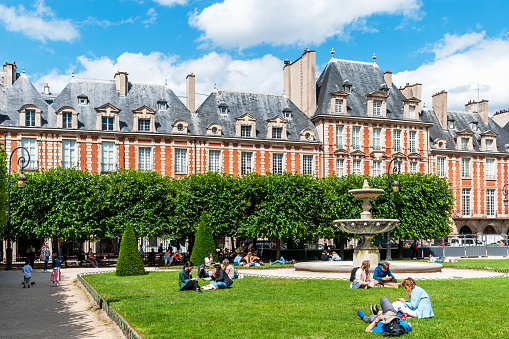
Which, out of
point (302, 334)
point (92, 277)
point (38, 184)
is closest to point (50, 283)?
point (92, 277)

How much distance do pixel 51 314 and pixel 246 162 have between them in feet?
96.0

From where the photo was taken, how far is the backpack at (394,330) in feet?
30.6

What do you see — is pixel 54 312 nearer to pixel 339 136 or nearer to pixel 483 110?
pixel 339 136

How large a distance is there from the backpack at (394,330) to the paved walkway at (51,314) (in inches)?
181

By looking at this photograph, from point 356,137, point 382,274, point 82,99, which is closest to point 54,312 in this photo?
point 382,274

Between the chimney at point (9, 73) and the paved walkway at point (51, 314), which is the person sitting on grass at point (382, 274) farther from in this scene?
the chimney at point (9, 73)

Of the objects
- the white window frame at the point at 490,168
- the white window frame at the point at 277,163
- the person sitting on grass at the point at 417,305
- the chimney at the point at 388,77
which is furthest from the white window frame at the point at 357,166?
the person sitting on grass at the point at 417,305

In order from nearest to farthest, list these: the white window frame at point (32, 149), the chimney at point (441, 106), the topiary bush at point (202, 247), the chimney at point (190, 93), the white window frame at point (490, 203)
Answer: the topiary bush at point (202, 247), the white window frame at point (32, 149), the chimney at point (190, 93), the white window frame at point (490, 203), the chimney at point (441, 106)

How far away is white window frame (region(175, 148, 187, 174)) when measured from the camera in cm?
4059

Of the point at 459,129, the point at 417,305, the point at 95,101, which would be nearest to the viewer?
the point at 417,305

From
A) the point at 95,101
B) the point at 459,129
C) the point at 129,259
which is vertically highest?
the point at 95,101

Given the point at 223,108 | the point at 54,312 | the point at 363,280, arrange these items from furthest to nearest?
the point at 223,108, the point at 363,280, the point at 54,312

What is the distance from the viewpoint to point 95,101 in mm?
40406

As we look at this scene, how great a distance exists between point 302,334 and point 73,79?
35.5m
